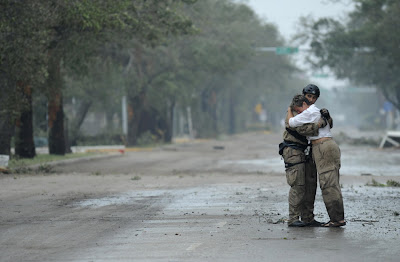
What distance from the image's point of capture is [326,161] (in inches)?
428

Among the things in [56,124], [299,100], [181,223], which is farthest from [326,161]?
[56,124]

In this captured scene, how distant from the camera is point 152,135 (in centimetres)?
5441

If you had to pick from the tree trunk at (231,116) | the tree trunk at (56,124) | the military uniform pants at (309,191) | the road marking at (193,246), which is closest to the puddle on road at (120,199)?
the military uniform pants at (309,191)

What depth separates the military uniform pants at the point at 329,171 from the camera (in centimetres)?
1080

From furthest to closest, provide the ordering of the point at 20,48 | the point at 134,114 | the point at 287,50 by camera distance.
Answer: the point at 287,50, the point at 134,114, the point at 20,48

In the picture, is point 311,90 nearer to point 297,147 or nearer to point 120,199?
point 297,147

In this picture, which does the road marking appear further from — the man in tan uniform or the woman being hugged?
the woman being hugged

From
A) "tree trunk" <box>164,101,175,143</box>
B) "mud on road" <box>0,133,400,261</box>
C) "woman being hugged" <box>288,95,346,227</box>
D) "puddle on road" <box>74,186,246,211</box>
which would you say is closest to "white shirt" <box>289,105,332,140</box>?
"woman being hugged" <box>288,95,346,227</box>

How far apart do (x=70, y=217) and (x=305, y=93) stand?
3925 mm

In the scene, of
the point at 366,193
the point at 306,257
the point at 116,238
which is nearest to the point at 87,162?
the point at 366,193

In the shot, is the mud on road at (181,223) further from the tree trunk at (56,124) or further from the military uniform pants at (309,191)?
the tree trunk at (56,124)

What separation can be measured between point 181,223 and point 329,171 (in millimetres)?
2120

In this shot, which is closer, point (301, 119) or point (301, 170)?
point (301, 119)

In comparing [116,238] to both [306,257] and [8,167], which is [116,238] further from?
[8,167]
